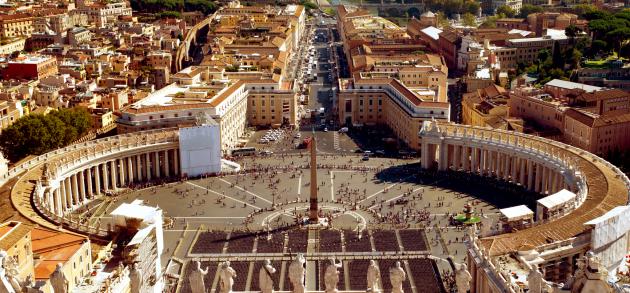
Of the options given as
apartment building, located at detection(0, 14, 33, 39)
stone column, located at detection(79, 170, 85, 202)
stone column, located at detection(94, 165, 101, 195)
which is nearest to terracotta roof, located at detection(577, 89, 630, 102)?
stone column, located at detection(94, 165, 101, 195)

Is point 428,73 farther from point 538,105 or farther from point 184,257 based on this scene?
point 184,257

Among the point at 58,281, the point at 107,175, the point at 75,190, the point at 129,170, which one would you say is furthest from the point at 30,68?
the point at 58,281

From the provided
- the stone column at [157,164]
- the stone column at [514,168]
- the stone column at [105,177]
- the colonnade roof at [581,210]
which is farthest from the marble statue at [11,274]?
the stone column at [514,168]

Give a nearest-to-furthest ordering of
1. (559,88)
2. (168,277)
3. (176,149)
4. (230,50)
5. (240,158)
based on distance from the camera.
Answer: (168,277)
(176,149)
(240,158)
(559,88)
(230,50)

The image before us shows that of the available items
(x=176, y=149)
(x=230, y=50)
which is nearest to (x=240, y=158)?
(x=176, y=149)

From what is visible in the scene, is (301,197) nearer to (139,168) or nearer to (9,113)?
(139,168)

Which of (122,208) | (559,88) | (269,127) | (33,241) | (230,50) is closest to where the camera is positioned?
(33,241)

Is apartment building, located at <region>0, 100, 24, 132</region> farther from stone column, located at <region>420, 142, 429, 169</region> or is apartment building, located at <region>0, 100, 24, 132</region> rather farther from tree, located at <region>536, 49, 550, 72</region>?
tree, located at <region>536, 49, 550, 72</region>

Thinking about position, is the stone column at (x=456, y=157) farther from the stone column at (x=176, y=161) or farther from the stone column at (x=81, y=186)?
the stone column at (x=81, y=186)
